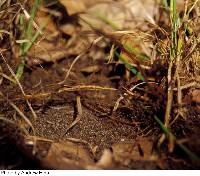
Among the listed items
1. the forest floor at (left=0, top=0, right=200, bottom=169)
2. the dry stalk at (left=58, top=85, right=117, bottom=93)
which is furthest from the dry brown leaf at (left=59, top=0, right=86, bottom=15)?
the dry stalk at (left=58, top=85, right=117, bottom=93)

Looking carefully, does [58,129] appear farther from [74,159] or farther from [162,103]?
[162,103]

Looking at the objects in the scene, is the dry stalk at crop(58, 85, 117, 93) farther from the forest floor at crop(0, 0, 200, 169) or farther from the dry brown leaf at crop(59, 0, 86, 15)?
the dry brown leaf at crop(59, 0, 86, 15)

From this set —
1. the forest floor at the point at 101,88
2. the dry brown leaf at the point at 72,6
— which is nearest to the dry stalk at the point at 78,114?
the forest floor at the point at 101,88

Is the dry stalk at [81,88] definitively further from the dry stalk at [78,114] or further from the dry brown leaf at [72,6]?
the dry brown leaf at [72,6]

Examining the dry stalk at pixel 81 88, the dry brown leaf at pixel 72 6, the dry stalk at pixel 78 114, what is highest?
the dry brown leaf at pixel 72 6

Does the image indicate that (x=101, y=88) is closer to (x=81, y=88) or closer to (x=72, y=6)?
(x=81, y=88)

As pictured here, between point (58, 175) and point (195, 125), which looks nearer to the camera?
point (58, 175)

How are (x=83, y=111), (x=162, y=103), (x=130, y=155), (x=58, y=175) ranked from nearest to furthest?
(x=58, y=175), (x=130, y=155), (x=162, y=103), (x=83, y=111)

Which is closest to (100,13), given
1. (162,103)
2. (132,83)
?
(132,83)

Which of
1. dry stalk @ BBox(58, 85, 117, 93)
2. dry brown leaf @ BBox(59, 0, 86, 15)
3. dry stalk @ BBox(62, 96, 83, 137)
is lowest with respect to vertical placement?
dry stalk @ BBox(62, 96, 83, 137)
